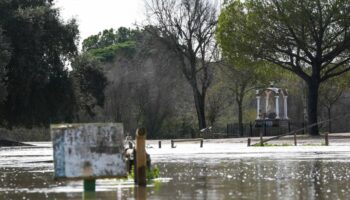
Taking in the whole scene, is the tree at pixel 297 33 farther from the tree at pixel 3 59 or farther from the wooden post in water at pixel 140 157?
the wooden post in water at pixel 140 157

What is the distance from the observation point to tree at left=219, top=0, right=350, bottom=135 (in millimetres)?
64812

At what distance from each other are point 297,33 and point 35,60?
2108cm

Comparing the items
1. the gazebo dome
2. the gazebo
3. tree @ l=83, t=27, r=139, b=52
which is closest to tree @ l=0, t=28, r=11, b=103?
the gazebo

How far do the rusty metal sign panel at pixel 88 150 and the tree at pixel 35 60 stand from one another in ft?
118

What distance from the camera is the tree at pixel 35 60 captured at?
53.5m

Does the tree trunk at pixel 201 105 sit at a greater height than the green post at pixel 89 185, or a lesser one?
greater

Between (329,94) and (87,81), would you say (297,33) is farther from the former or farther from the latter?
(329,94)

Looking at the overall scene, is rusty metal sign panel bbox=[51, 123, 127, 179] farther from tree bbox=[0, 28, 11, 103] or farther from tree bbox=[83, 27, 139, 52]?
tree bbox=[83, 27, 139, 52]

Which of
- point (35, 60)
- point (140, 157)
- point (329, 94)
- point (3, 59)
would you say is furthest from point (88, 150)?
point (329, 94)

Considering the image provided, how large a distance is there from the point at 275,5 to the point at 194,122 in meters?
35.7

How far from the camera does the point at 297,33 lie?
6669 centimetres

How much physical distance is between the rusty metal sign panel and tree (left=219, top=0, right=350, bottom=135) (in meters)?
48.0

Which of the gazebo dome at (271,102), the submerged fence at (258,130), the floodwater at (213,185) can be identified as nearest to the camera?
the floodwater at (213,185)

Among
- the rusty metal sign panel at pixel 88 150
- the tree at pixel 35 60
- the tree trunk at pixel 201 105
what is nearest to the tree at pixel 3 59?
the tree at pixel 35 60
